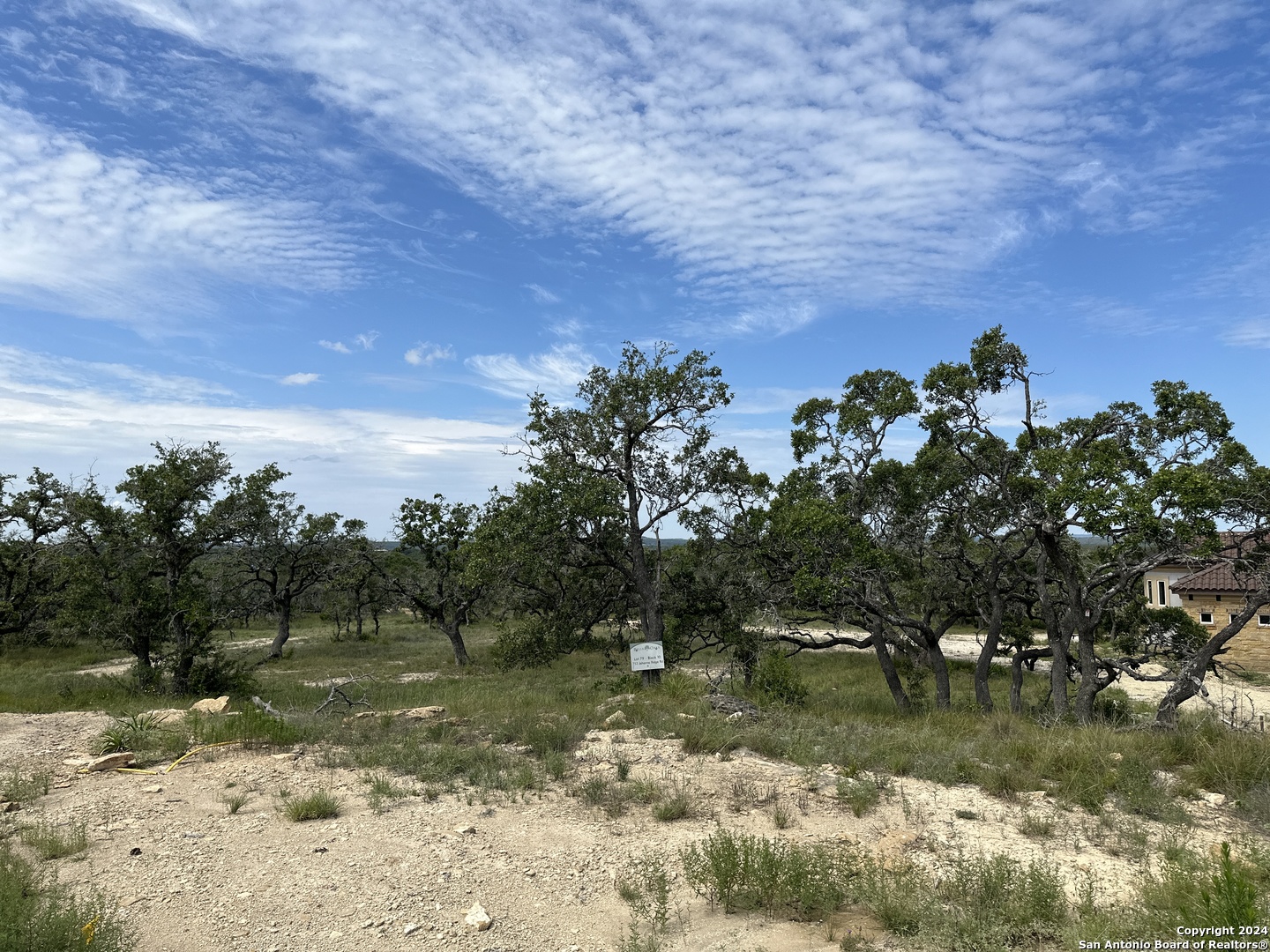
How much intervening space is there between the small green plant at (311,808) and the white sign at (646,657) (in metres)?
8.19

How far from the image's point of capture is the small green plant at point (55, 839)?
625 centimetres

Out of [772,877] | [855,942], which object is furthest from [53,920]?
[855,942]

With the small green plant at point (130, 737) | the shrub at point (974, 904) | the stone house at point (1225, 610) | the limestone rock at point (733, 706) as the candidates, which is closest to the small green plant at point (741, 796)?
the shrub at point (974, 904)

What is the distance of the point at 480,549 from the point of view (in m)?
15.3

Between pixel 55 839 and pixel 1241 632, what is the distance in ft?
123

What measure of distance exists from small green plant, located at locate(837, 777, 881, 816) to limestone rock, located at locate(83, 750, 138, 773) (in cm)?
893

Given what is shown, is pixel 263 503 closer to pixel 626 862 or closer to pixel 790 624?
pixel 790 624

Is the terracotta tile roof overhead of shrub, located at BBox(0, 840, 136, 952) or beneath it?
overhead

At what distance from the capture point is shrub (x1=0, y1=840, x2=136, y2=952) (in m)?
4.45

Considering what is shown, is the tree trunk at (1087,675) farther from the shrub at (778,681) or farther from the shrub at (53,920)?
the shrub at (53,920)

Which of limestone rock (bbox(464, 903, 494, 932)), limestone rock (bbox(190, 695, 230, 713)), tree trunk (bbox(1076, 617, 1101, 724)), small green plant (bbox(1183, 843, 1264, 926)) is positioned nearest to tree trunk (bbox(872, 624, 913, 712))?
tree trunk (bbox(1076, 617, 1101, 724))

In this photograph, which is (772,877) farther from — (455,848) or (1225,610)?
(1225,610)

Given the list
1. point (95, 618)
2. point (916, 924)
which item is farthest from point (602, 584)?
point (916, 924)

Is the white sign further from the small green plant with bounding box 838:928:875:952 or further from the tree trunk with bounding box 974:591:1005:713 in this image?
the small green plant with bounding box 838:928:875:952
